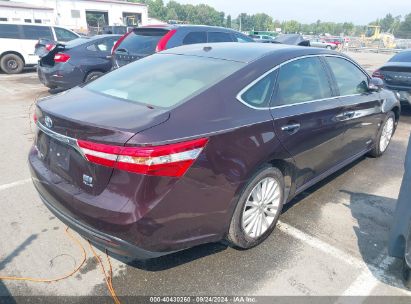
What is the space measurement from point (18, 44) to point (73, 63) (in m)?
6.33

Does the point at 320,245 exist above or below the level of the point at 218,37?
below

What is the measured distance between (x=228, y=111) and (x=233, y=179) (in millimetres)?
486

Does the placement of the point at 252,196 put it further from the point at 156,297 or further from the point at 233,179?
the point at 156,297

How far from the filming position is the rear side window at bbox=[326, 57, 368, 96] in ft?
12.5

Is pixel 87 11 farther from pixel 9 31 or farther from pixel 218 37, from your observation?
pixel 218 37

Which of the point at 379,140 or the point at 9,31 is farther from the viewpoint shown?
the point at 9,31

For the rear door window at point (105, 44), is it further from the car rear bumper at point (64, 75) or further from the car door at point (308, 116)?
the car door at point (308, 116)

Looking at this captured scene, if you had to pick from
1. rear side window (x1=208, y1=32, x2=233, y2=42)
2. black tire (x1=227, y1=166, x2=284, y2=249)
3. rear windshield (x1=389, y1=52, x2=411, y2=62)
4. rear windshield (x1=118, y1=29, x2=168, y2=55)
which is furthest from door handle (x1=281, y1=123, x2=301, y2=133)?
rear windshield (x1=389, y1=52, x2=411, y2=62)

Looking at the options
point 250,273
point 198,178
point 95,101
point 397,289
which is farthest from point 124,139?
point 397,289

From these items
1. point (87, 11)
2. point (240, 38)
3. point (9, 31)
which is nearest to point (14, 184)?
point (240, 38)

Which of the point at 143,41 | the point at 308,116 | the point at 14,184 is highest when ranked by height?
the point at 143,41

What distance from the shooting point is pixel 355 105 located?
391cm

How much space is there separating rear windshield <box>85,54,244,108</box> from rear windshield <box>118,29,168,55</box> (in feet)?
11.6

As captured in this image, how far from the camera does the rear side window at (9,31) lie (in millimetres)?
12491
